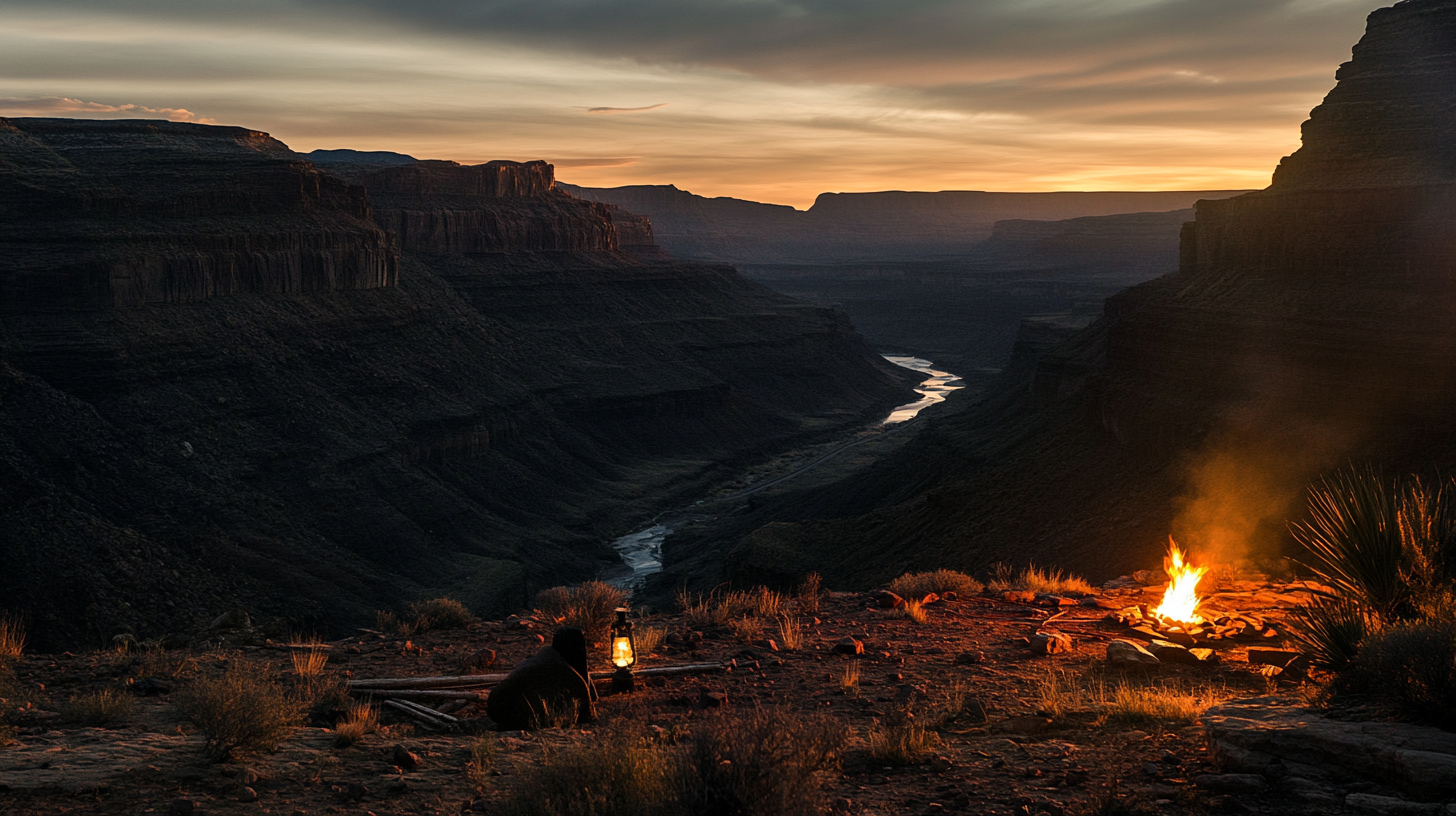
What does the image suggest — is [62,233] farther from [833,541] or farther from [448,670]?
[448,670]

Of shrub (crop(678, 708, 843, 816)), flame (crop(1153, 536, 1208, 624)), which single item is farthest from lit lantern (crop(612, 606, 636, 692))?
flame (crop(1153, 536, 1208, 624))

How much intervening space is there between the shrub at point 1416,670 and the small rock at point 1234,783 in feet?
5.27

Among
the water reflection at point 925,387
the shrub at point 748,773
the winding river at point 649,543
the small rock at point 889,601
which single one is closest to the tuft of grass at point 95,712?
the shrub at point 748,773

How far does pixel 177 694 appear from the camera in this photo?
11.6 meters

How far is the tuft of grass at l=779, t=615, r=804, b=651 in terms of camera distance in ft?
46.3

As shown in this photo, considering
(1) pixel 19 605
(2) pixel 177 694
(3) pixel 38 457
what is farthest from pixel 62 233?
(2) pixel 177 694

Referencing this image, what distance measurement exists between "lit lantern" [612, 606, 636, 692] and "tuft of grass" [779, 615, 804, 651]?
2663 mm

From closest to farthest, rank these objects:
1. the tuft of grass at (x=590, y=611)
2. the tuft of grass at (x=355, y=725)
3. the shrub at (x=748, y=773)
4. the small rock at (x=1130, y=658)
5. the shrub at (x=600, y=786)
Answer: the shrub at (x=748, y=773) → the shrub at (x=600, y=786) → the tuft of grass at (x=355, y=725) → the small rock at (x=1130, y=658) → the tuft of grass at (x=590, y=611)

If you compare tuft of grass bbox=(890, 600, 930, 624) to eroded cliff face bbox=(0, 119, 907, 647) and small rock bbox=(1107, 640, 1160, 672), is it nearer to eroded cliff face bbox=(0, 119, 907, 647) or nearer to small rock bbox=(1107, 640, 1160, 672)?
small rock bbox=(1107, 640, 1160, 672)

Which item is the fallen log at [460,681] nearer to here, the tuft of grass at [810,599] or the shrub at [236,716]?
the shrub at [236,716]

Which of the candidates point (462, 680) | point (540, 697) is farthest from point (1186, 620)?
point (462, 680)

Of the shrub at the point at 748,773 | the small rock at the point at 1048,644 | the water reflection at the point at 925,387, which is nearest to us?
the shrub at the point at 748,773

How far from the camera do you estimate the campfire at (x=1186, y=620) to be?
12828 millimetres

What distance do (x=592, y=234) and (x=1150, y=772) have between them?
114 metres
